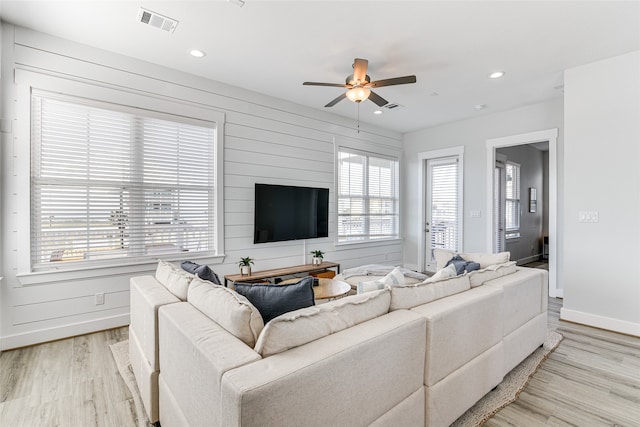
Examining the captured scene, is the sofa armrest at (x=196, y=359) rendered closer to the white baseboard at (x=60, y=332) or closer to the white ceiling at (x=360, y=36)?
the white baseboard at (x=60, y=332)

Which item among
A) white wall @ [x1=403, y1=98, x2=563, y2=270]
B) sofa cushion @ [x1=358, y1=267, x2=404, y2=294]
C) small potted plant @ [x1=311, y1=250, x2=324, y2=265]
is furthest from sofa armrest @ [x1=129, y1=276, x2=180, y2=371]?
white wall @ [x1=403, y1=98, x2=563, y2=270]

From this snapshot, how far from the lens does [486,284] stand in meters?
2.22

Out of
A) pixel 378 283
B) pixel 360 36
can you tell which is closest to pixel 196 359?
pixel 378 283

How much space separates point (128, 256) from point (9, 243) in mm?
925

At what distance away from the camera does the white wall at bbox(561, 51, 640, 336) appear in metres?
3.11

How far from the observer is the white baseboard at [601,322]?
309 centimetres

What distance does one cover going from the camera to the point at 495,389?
6.96 ft

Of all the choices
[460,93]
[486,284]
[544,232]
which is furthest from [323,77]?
[544,232]

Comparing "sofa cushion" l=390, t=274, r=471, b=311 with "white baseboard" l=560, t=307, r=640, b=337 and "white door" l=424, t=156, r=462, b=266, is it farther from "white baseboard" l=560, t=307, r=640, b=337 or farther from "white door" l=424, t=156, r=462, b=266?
"white door" l=424, t=156, r=462, b=266

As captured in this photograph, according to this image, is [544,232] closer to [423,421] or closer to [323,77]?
[323,77]

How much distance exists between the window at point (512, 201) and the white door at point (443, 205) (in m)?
1.43

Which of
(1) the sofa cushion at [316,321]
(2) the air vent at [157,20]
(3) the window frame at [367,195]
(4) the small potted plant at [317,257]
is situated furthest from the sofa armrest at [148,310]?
(3) the window frame at [367,195]

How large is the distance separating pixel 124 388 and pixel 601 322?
451 cm

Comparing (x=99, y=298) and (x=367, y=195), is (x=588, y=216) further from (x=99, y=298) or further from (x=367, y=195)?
(x=99, y=298)
